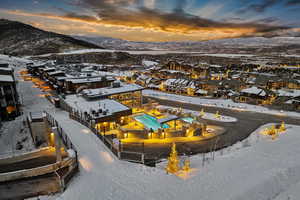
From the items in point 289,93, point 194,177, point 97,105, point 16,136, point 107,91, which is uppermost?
point 107,91

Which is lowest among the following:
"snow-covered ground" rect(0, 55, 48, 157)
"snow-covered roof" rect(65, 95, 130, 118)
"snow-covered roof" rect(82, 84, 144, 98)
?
"snow-covered ground" rect(0, 55, 48, 157)

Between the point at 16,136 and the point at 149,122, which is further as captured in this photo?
the point at 149,122

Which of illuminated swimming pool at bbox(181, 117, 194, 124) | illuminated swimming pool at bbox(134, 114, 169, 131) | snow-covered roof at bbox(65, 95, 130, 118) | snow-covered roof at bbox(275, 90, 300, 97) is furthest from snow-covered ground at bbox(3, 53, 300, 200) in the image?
snow-covered roof at bbox(275, 90, 300, 97)

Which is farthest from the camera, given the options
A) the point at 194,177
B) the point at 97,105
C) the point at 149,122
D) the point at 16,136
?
the point at 97,105

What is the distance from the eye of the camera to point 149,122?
1375 inches

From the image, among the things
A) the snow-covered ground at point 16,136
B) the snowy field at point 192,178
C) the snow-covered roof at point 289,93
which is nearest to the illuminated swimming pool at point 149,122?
the snowy field at point 192,178

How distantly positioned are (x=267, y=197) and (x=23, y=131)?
36215 millimetres

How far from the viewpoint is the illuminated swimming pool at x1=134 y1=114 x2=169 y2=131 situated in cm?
3344

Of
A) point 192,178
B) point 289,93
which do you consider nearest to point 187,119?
point 192,178

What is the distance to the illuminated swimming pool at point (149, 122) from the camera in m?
33.4

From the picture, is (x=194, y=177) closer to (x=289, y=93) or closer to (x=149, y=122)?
(x=149, y=122)

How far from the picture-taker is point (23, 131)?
101 ft

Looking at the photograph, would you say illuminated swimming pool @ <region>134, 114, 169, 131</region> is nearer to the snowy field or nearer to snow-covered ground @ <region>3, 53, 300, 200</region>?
snow-covered ground @ <region>3, 53, 300, 200</region>

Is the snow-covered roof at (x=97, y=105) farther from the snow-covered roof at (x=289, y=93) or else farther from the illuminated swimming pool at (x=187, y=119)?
→ the snow-covered roof at (x=289, y=93)
